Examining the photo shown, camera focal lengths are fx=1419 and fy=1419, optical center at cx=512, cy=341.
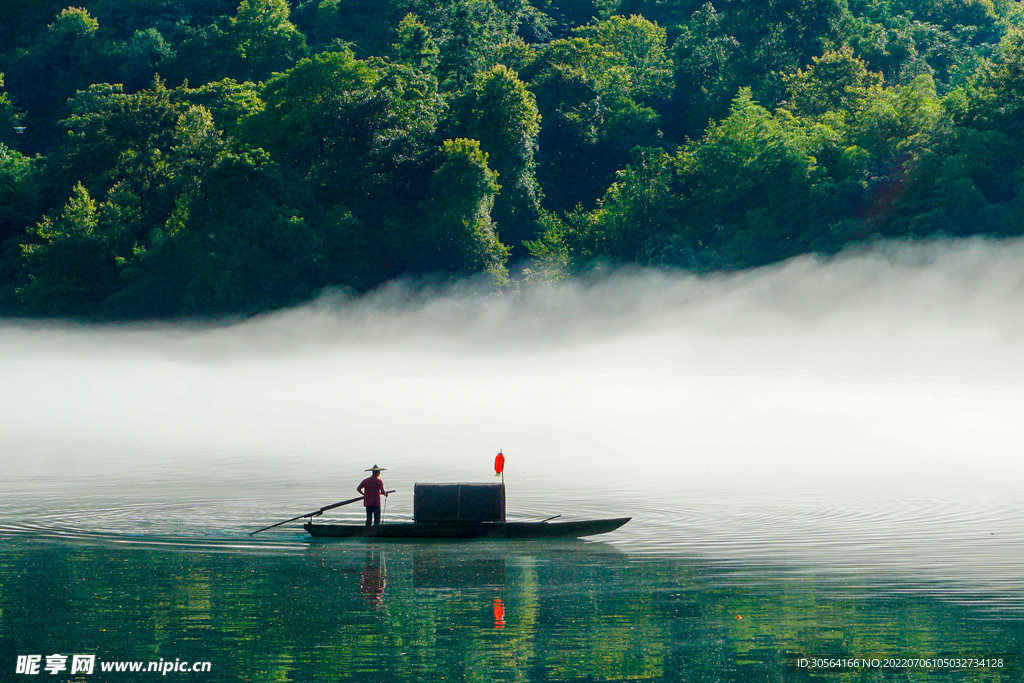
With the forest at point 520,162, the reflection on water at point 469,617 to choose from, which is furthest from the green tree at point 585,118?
the reflection on water at point 469,617

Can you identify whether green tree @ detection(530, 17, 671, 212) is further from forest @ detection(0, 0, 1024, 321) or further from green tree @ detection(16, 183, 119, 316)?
green tree @ detection(16, 183, 119, 316)

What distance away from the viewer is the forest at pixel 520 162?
97.0 metres

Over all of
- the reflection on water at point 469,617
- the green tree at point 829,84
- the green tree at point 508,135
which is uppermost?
the green tree at point 829,84

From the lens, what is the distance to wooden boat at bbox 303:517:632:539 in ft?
116

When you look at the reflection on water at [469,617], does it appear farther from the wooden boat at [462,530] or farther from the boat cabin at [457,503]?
the boat cabin at [457,503]

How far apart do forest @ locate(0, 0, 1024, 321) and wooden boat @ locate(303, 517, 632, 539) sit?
203ft

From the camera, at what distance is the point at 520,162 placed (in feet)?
359

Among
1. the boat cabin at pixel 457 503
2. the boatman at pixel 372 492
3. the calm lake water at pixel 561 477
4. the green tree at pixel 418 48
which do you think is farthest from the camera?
the green tree at pixel 418 48

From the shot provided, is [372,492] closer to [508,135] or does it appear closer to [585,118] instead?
[508,135]

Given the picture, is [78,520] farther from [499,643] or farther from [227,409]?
[227,409]

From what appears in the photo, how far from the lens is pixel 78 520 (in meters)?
39.8

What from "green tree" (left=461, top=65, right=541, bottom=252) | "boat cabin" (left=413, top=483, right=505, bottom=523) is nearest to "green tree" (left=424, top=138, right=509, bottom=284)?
"green tree" (left=461, top=65, right=541, bottom=252)

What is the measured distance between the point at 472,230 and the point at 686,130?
25067 mm

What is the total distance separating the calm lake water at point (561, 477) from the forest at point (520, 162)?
3.22m
